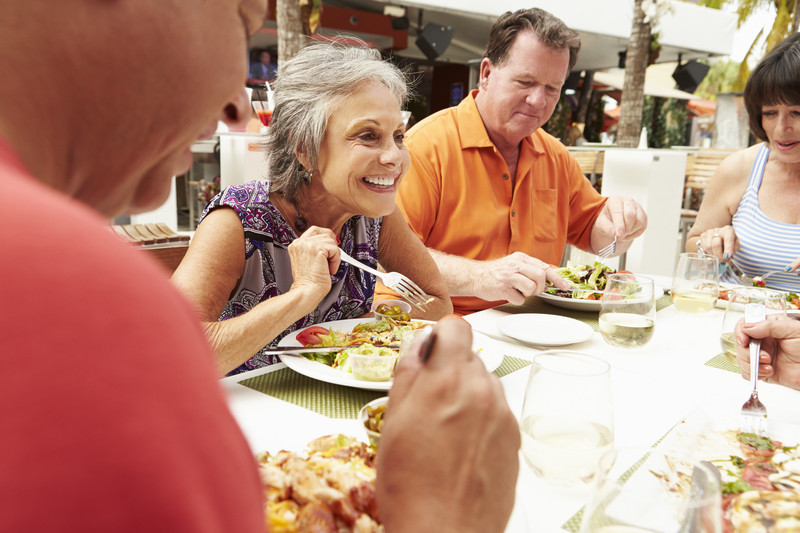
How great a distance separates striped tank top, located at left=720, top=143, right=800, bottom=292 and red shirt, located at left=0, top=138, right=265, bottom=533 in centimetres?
350

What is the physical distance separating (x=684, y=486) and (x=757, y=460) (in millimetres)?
347

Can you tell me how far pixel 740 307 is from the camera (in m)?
1.65

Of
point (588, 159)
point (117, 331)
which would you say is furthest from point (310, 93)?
point (588, 159)

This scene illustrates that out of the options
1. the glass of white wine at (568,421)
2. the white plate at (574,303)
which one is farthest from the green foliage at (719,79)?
the glass of white wine at (568,421)

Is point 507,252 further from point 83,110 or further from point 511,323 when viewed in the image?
point 83,110

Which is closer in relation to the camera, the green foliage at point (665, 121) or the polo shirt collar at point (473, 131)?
the polo shirt collar at point (473, 131)

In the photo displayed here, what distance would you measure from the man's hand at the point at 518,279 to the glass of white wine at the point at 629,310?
11.1 inches

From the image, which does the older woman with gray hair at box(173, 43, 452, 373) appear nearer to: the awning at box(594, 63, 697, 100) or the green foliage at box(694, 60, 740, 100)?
the awning at box(594, 63, 697, 100)

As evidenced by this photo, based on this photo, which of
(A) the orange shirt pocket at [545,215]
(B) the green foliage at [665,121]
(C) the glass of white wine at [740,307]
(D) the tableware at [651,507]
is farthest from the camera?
(B) the green foliage at [665,121]

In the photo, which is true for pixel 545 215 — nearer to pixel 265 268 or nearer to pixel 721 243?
pixel 721 243

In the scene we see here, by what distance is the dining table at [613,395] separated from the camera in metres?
1.04

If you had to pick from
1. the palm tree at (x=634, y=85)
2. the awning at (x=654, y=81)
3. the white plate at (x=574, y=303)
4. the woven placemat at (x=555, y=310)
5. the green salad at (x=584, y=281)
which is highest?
the awning at (x=654, y=81)

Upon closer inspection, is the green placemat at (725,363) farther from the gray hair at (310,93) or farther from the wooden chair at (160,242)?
the wooden chair at (160,242)

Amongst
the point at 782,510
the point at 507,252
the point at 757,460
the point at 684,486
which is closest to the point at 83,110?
the point at 684,486
